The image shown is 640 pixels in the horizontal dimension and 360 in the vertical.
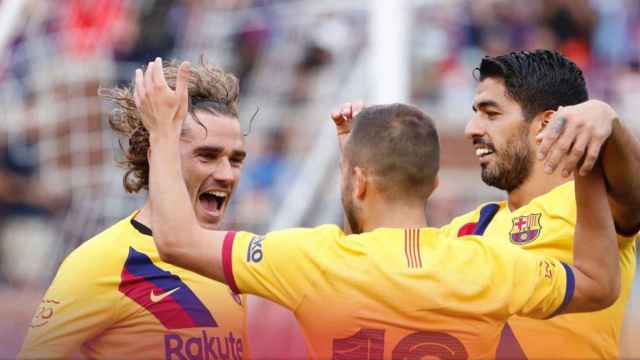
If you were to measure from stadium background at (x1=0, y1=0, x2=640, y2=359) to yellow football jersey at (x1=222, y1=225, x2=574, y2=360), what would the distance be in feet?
31.3

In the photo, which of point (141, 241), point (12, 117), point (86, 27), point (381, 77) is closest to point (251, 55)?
point (86, 27)

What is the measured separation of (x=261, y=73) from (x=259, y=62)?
8.5 inches

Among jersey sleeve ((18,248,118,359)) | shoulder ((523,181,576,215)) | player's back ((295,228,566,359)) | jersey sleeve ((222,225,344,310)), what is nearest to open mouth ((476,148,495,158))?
shoulder ((523,181,576,215))

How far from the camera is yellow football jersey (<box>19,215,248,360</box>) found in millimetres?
4578

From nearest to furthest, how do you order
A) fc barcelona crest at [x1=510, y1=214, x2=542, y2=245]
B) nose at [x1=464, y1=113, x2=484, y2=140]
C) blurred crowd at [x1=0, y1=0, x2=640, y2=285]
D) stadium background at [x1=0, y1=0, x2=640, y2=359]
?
fc barcelona crest at [x1=510, y1=214, x2=542, y2=245] → nose at [x1=464, y1=113, x2=484, y2=140] → stadium background at [x1=0, y1=0, x2=640, y2=359] → blurred crowd at [x1=0, y1=0, x2=640, y2=285]

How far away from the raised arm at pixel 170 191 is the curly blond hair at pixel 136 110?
1292 mm

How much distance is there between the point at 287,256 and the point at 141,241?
1221 millimetres

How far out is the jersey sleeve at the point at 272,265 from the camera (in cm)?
370

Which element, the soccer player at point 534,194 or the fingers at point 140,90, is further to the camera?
the soccer player at point 534,194

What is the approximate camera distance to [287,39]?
14.6 m

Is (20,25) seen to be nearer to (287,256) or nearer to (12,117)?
(12,117)

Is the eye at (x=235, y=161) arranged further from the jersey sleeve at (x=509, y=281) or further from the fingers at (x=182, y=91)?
the jersey sleeve at (x=509, y=281)

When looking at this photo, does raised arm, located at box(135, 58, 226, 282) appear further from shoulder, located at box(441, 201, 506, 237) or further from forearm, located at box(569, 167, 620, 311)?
shoulder, located at box(441, 201, 506, 237)

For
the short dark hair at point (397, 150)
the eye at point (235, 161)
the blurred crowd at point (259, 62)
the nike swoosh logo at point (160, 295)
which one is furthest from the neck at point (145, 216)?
the blurred crowd at point (259, 62)
